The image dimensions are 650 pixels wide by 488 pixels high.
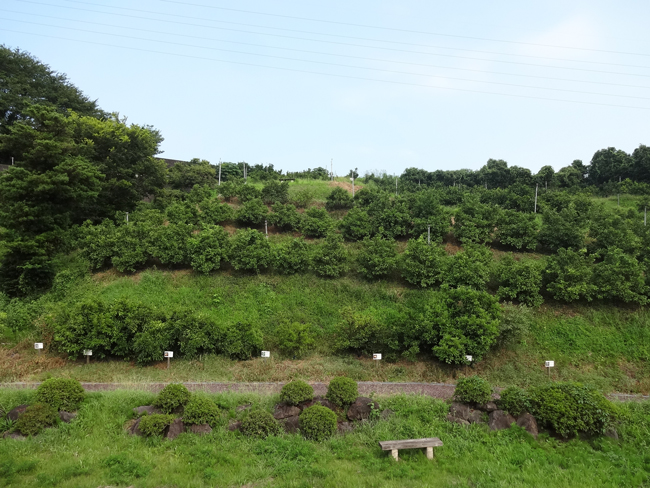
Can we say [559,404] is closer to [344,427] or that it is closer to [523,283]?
[344,427]

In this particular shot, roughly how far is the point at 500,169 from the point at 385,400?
107 feet

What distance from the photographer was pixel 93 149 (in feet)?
77.0

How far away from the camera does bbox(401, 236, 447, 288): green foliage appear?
53.4 ft

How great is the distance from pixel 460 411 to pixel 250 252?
11643mm

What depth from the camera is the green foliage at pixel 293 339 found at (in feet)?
43.0

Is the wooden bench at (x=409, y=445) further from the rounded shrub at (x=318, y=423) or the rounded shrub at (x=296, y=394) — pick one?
the rounded shrub at (x=296, y=394)

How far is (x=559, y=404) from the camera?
26.0 ft

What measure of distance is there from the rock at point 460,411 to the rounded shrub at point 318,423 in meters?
2.79

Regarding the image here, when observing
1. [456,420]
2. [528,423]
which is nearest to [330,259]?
[456,420]

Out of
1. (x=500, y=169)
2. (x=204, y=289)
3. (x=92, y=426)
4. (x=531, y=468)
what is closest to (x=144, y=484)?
(x=92, y=426)

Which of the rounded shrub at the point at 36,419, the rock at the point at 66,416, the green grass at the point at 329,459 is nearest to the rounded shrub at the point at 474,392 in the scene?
the green grass at the point at 329,459

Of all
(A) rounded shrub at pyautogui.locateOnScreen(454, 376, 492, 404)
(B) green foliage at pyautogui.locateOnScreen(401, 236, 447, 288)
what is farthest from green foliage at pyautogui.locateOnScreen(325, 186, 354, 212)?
(A) rounded shrub at pyautogui.locateOnScreen(454, 376, 492, 404)

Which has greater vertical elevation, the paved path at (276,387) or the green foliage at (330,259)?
the green foliage at (330,259)

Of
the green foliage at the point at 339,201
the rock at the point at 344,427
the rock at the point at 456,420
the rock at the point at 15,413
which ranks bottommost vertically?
the rock at the point at 15,413
